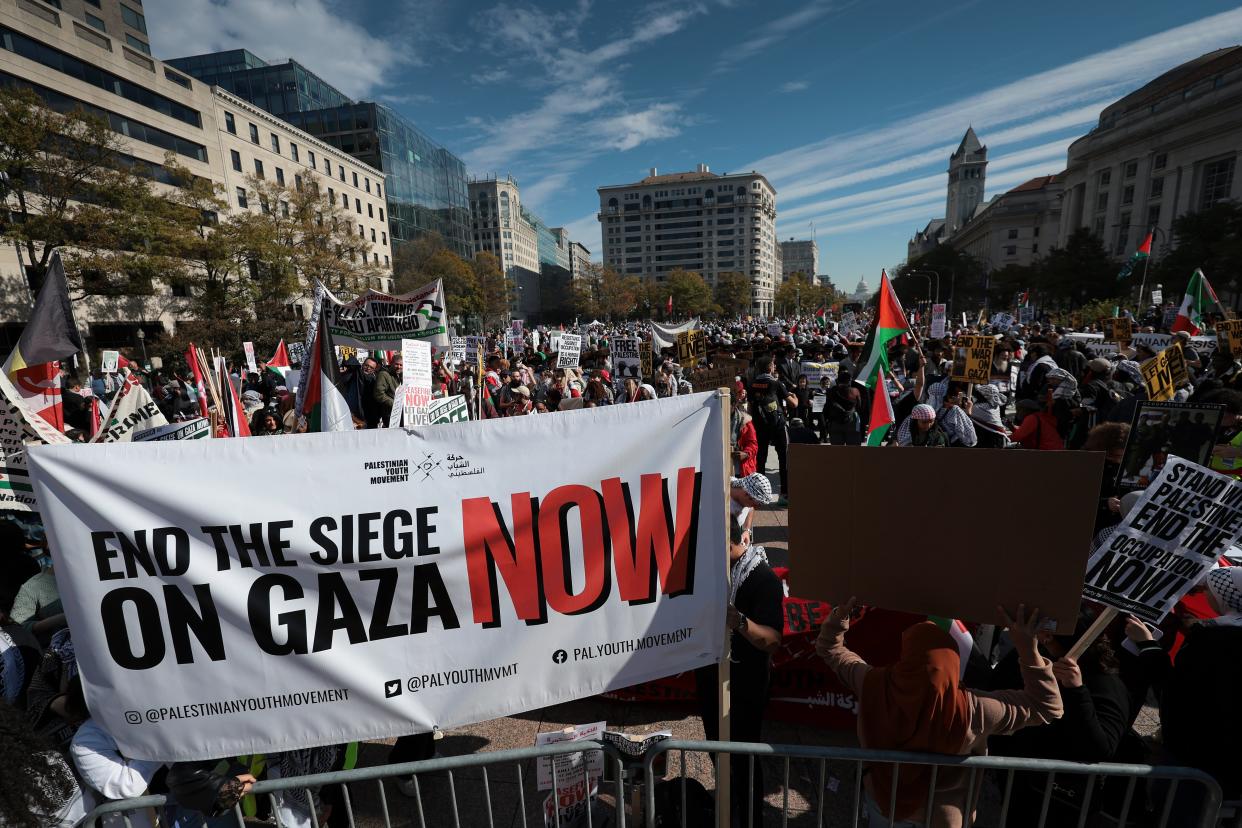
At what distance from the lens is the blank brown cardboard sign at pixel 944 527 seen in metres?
1.90

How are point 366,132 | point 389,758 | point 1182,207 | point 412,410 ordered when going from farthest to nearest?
point 366,132
point 1182,207
point 412,410
point 389,758

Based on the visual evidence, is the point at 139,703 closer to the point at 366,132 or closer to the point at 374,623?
the point at 374,623

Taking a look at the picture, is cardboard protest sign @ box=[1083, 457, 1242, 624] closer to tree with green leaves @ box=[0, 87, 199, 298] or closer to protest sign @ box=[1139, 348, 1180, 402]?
protest sign @ box=[1139, 348, 1180, 402]

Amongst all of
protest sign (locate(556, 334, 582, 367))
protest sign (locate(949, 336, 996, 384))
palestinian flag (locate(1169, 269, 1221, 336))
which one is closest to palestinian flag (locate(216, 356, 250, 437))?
protest sign (locate(556, 334, 582, 367))

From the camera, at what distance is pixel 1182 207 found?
57156 millimetres

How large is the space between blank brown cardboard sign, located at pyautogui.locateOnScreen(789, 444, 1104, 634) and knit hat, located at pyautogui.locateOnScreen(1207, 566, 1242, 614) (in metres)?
1.24

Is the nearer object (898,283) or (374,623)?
(374,623)

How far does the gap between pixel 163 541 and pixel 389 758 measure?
7.27 ft

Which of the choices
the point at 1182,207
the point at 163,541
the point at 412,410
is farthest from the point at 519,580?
the point at 1182,207

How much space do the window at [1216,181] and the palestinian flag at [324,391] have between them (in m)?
76.9

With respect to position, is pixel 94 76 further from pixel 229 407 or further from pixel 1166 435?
pixel 1166 435

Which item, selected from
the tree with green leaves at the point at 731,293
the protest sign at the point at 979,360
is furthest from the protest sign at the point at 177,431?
the tree with green leaves at the point at 731,293

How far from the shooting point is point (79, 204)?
24859mm

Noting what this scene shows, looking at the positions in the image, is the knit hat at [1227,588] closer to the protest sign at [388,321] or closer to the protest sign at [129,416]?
the protest sign at [388,321]
